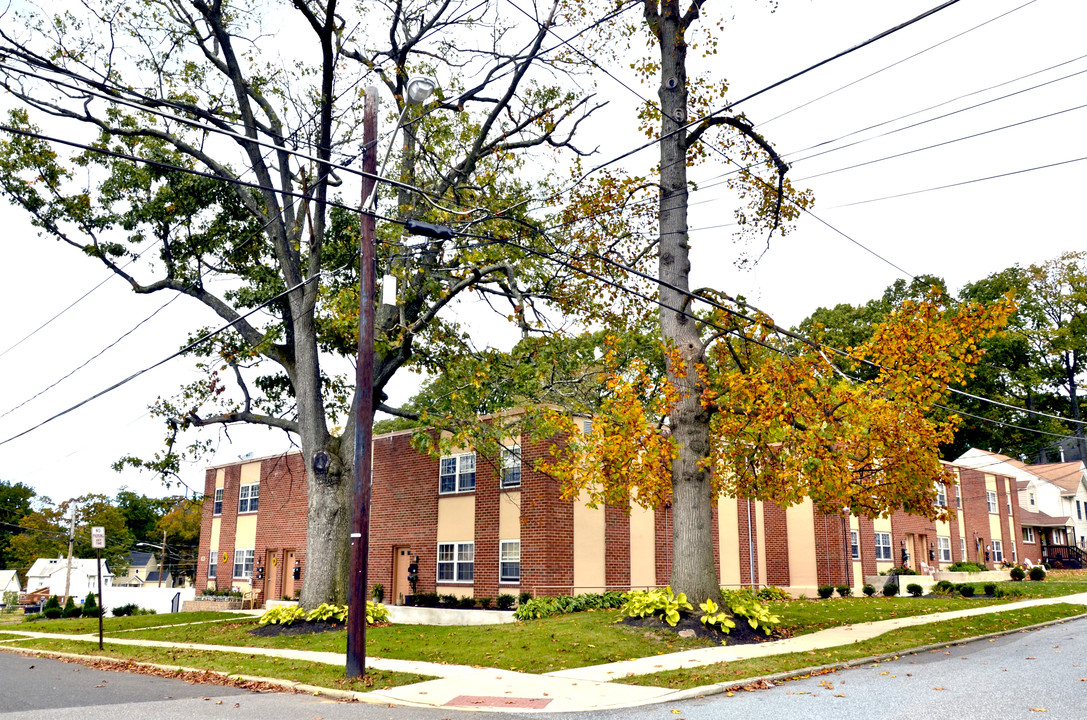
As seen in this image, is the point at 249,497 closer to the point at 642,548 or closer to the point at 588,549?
the point at 588,549

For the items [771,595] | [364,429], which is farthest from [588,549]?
[364,429]

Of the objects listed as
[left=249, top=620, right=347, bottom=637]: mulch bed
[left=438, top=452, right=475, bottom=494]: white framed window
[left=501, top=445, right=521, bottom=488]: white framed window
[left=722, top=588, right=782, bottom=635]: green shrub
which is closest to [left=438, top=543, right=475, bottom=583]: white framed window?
[left=438, top=452, right=475, bottom=494]: white framed window

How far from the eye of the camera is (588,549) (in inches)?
945

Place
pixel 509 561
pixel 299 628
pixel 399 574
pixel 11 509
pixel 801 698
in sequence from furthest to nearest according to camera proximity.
Answer: pixel 11 509 → pixel 399 574 → pixel 509 561 → pixel 299 628 → pixel 801 698

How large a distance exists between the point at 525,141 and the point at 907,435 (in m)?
12.7

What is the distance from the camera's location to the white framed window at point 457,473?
85.9 ft

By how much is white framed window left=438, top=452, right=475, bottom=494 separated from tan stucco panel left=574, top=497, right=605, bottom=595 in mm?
3935

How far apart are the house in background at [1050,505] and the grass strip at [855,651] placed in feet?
132

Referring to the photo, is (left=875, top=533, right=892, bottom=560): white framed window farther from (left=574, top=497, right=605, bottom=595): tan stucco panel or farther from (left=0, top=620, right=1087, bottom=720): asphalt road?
(left=0, top=620, right=1087, bottom=720): asphalt road

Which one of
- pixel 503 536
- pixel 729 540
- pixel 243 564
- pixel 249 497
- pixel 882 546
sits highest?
pixel 249 497

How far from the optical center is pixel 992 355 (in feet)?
219

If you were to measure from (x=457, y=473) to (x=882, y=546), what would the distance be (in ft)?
70.3

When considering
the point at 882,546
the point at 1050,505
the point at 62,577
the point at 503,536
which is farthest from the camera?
the point at 62,577

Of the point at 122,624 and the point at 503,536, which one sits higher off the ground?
the point at 503,536
